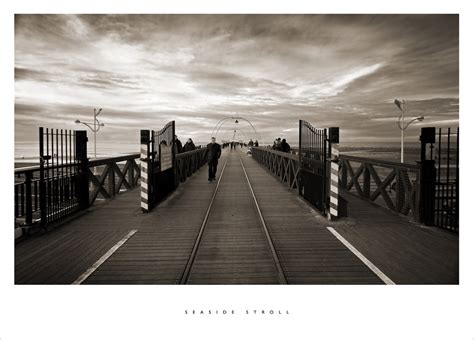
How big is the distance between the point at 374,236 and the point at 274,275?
214 centimetres

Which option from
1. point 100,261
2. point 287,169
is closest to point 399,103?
point 287,169

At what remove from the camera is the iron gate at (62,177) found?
5.22m

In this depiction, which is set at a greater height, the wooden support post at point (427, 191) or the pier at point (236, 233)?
the wooden support post at point (427, 191)

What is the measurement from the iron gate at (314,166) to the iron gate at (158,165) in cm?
350

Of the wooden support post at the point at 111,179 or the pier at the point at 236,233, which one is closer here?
the pier at the point at 236,233

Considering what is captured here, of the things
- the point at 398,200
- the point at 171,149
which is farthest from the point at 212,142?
the point at 398,200

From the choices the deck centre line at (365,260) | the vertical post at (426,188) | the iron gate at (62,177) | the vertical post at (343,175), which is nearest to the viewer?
the deck centre line at (365,260)

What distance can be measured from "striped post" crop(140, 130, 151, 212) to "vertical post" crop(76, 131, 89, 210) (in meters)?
1.11

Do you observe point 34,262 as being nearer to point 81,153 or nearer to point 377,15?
point 81,153

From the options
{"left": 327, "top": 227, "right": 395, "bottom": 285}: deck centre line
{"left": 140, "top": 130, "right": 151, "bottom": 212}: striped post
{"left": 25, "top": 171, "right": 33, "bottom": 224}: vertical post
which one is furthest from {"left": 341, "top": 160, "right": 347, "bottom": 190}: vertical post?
{"left": 25, "top": 171, "right": 33, "bottom": 224}: vertical post

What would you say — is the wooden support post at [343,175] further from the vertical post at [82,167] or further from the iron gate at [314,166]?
the vertical post at [82,167]

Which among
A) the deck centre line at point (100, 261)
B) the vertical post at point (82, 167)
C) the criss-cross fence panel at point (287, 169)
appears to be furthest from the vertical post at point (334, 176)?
the vertical post at point (82, 167)

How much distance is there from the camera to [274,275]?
142 inches

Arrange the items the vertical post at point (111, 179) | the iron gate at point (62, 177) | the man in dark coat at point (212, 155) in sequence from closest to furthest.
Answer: the iron gate at point (62, 177), the vertical post at point (111, 179), the man in dark coat at point (212, 155)
